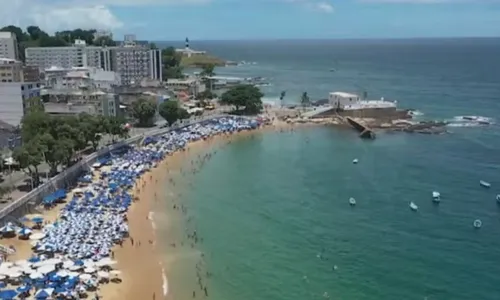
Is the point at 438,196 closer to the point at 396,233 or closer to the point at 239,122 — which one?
the point at 396,233

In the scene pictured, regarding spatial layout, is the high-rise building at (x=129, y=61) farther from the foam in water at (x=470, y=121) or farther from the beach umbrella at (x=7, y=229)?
the beach umbrella at (x=7, y=229)

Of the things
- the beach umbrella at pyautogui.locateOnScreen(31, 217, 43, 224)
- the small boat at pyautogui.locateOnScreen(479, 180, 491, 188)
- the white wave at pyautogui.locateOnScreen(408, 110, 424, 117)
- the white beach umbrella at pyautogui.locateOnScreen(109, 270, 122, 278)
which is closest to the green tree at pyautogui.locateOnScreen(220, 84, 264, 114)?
the white wave at pyautogui.locateOnScreen(408, 110, 424, 117)

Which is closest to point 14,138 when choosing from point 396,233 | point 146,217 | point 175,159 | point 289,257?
point 175,159

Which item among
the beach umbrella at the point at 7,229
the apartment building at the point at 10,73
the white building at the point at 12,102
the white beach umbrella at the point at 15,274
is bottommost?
the white beach umbrella at the point at 15,274

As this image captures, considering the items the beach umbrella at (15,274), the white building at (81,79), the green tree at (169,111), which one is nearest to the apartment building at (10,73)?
the white building at (81,79)

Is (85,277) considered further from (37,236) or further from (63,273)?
(37,236)

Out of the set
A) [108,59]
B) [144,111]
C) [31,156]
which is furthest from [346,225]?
[108,59]
